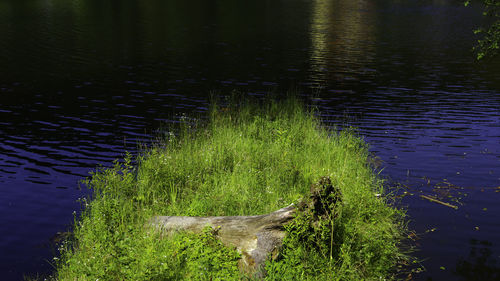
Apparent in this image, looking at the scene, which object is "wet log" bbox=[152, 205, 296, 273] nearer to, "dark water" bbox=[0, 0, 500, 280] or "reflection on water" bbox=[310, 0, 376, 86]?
"dark water" bbox=[0, 0, 500, 280]

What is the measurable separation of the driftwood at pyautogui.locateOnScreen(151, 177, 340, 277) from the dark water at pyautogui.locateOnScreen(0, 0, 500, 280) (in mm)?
3075

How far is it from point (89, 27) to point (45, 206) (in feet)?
177

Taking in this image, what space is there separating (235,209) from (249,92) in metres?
18.5

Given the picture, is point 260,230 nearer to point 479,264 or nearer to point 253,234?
point 253,234

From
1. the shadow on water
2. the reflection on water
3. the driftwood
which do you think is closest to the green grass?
the driftwood

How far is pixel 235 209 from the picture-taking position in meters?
12.8

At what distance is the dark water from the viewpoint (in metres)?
13.4

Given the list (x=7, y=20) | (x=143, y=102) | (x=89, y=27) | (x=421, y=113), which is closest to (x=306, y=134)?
(x=421, y=113)

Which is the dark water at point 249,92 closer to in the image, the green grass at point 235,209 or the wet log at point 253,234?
the green grass at point 235,209

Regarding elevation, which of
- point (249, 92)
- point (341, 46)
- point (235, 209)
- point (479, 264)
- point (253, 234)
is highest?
point (341, 46)

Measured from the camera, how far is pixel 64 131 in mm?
22469

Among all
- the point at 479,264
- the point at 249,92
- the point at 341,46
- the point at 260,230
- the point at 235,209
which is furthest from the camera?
the point at 341,46

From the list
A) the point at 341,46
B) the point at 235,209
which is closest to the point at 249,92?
the point at 235,209

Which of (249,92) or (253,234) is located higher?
(253,234)
